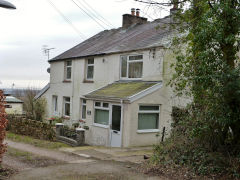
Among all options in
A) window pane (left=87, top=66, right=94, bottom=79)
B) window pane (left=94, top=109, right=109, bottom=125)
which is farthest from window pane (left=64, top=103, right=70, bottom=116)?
window pane (left=94, top=109, right=109, bottom=125)

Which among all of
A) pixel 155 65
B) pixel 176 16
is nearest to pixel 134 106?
pixel 155 65

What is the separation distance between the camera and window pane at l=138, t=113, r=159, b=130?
1475 cm

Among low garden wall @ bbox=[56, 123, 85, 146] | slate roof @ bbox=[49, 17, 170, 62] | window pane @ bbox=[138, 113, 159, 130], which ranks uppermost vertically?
slate roof @ bbox=[49, 17, 170, 62]

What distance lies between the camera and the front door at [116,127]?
14.8 metres

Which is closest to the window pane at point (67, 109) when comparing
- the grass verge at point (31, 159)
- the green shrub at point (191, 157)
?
the grass verge at point (31, 159)

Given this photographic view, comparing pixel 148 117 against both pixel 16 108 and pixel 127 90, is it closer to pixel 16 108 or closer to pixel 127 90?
pixel 127 90

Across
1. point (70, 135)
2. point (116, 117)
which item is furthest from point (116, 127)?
point (70, 135)

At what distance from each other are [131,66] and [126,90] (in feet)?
7.74

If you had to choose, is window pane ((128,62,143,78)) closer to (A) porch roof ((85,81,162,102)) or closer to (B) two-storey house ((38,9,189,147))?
(B) two-storey house ((38,9,189,147))

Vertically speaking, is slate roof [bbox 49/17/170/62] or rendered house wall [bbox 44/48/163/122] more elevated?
slate roof [bbox 49/17/170/62]

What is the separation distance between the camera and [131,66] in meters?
17.3

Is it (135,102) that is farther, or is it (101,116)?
(101,116)

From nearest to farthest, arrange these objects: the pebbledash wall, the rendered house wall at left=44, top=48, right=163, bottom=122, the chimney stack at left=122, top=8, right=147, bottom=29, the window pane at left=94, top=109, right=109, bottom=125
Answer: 1. the pebbledash wall
2. the rendered house wall at left=44, top=48, right=163, bottom=122
3. the window pane at left=94, top=109, right=109, bottom=125
4. the chimney stack at left=122, top=8, right=147, bottom=29

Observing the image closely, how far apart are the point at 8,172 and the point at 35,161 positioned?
6.60 ft
